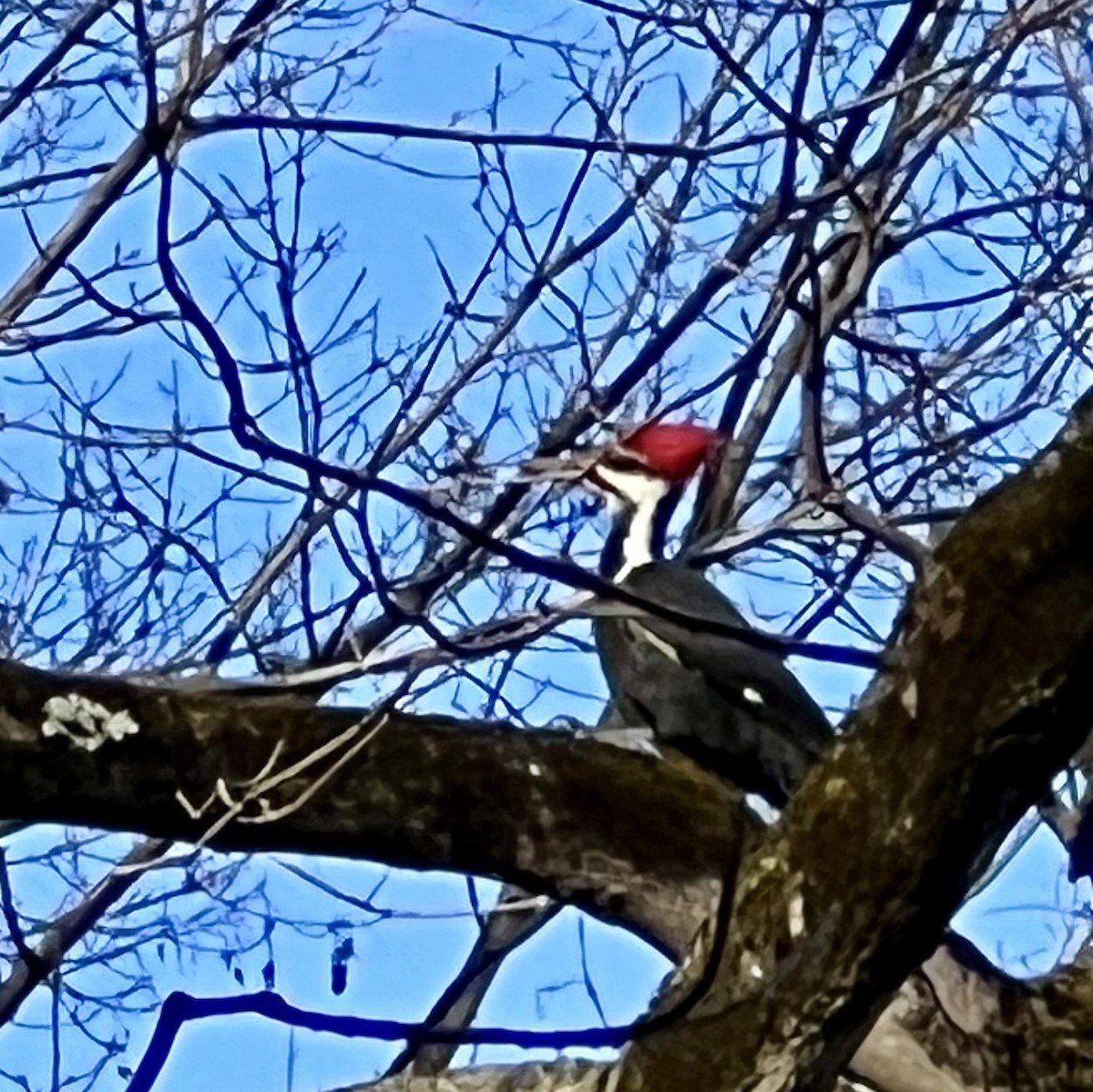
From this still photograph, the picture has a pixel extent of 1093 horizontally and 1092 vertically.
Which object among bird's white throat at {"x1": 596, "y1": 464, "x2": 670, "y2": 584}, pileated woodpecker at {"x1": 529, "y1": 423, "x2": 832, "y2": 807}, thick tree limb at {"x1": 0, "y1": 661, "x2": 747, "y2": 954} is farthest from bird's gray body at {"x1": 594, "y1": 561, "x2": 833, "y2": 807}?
thick tree limb at {"x1": 0, "y1": 661, "x2": 747, "y2": 954}

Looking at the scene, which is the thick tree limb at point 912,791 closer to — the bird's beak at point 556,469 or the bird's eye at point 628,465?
the bird's beak at point 556,469

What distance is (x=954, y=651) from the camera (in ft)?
5.02

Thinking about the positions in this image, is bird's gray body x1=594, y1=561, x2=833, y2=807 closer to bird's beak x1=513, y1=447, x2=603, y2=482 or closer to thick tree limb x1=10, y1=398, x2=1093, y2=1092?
bird's beak x1=513, y1=447, x2=603, y2=482

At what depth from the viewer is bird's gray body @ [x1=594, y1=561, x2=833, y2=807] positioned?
3184 mm

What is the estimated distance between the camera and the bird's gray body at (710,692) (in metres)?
3.18

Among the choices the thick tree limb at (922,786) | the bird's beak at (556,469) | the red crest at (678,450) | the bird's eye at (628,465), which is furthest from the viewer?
the red crest at (678,450)

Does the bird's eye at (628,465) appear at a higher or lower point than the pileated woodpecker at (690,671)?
higher

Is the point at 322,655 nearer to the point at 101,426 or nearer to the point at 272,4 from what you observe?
the point at 101,426

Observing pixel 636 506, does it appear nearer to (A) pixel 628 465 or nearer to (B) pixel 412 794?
(A) pixel 628 465

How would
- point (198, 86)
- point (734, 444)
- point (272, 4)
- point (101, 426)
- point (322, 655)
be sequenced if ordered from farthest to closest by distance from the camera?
1. point (734, 444)
2. point (101, 426)
3. point (272, 4)
4. point (198, 86)
5. point (322, 655)

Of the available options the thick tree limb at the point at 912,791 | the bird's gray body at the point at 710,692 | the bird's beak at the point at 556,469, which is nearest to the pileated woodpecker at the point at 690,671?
the bird's gray body at the point at 710,692

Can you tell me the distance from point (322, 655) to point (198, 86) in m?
0.93

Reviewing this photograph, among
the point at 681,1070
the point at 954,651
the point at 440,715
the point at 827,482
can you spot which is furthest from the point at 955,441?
the point at 681,1070

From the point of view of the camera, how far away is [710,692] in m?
3.37
